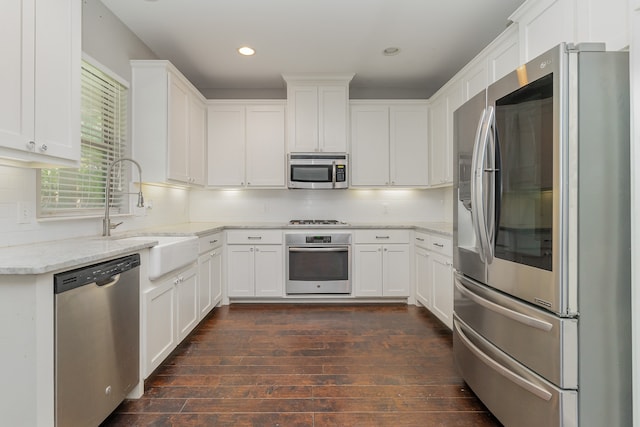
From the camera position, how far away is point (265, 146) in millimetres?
4055

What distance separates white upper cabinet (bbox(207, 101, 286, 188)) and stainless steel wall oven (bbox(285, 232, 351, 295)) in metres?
0.85

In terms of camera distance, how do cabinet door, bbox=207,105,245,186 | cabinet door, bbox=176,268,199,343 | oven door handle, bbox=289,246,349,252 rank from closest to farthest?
cabinet door, bbox=176,268,199,343
oven door handle, bbox=289,246,349,252
cabinet door, bbox=207,105,245,186

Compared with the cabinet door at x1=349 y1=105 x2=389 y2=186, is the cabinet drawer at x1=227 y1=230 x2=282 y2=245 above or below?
below

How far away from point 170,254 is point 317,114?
250 centimetres

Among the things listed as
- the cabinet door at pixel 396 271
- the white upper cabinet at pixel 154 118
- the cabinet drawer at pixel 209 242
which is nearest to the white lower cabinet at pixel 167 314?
the cabinet drawer at pixel 209 242

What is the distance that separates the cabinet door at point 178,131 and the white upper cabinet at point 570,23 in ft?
9.53

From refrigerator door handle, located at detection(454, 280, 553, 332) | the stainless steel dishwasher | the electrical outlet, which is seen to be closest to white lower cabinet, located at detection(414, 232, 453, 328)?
refrigerator door handle, located at detection(454, 280, 553, 332)

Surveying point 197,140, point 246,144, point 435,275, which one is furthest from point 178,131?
point 435,275

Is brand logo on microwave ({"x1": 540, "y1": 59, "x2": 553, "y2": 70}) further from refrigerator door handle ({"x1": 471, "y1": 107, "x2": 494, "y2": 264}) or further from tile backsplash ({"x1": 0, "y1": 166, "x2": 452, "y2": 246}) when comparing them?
tile backsplash ({"x1": 0, "y1": 166, "x2": 452, "y2": 246})

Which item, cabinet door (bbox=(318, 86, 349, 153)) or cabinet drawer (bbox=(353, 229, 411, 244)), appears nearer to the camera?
cabinet drawer (bbox=(353, 229, 411, 244))

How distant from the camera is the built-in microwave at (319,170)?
154 inches

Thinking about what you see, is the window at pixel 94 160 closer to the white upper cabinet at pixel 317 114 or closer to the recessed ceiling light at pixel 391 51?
the white upper cabinet at pixel 317 114

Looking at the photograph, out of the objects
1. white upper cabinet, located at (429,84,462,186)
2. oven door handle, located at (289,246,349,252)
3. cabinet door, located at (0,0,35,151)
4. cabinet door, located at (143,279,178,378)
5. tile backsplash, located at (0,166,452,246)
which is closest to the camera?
cabinet door, located at (0,0,35,151)

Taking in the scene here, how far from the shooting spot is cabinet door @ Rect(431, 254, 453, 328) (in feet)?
9.48
